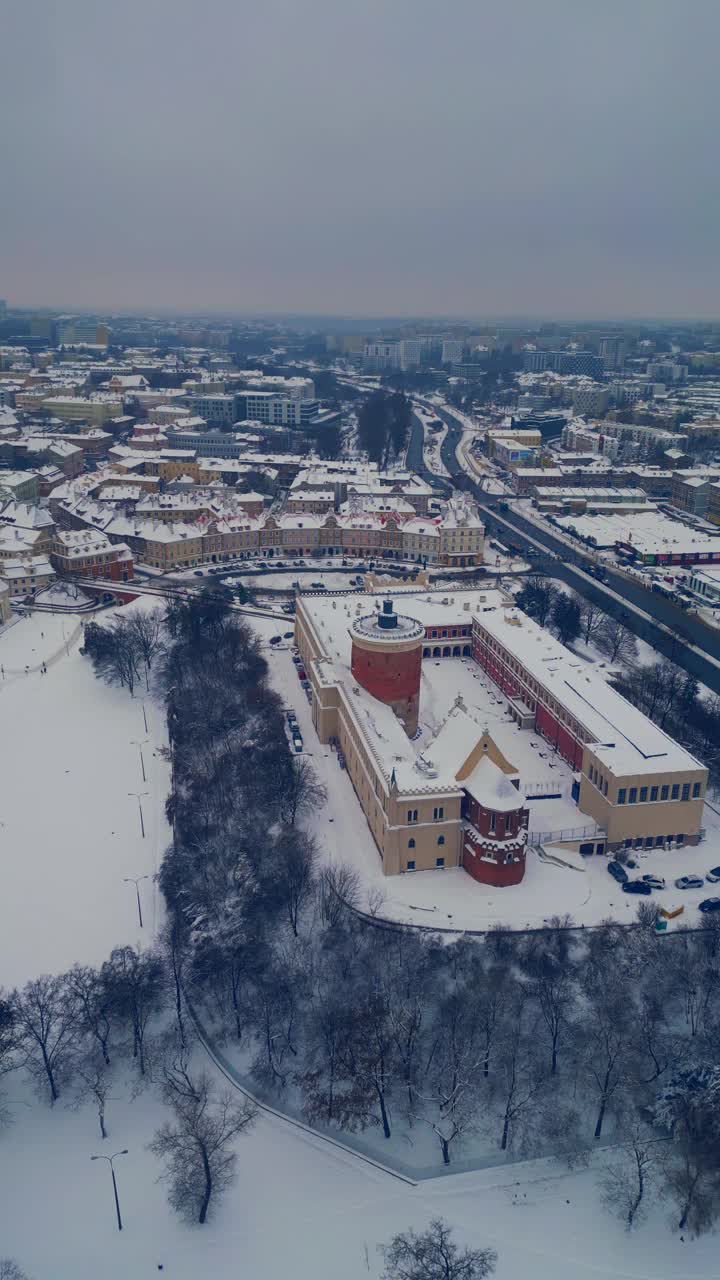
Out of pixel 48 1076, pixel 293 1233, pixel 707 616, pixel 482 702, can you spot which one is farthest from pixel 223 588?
pixel 293 1233

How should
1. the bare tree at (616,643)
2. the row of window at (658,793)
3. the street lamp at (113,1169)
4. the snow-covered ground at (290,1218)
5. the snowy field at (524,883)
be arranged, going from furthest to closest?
the bare tree at (616,643), the row of window at (658,793), the snowy field at (524,883), the street lamp at (113,1169), the snow-covered ground at (290,1218)

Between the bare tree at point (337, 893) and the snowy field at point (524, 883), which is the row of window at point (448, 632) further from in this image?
the bare tree at point (337, 893)

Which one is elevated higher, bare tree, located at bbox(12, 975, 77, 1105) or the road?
bare tree, located at bbox(12, 975, 77, 1105)

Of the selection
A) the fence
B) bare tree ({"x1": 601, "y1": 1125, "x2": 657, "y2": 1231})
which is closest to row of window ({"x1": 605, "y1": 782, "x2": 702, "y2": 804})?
the fence

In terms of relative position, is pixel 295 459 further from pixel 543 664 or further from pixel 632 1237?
pixel 632 1237

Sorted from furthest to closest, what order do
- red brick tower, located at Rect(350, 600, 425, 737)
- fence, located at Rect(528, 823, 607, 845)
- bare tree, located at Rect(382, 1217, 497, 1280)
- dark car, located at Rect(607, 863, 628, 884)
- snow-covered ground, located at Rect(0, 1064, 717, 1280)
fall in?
1. red brick tower, located at Rect(350, 600, 425, 737)
2. fence, located at Rect(528, 823, 607, 845)
3. dark car, located at Rect(607, 863, 628, 884)
4. snow-covered ground, located at Rect(0, 1064, 717, 1280)
5. bare tree, located at Rect(382, 1217, 497, 1280)

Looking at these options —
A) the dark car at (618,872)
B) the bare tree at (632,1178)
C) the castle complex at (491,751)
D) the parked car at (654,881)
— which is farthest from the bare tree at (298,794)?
the bare tree at (632,1178)

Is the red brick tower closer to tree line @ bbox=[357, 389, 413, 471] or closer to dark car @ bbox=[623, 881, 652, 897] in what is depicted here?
dark car @ bbox=[623, 881, 652, 897]

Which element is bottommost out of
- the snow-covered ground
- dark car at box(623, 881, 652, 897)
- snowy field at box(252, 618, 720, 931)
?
the snow-covered ground
